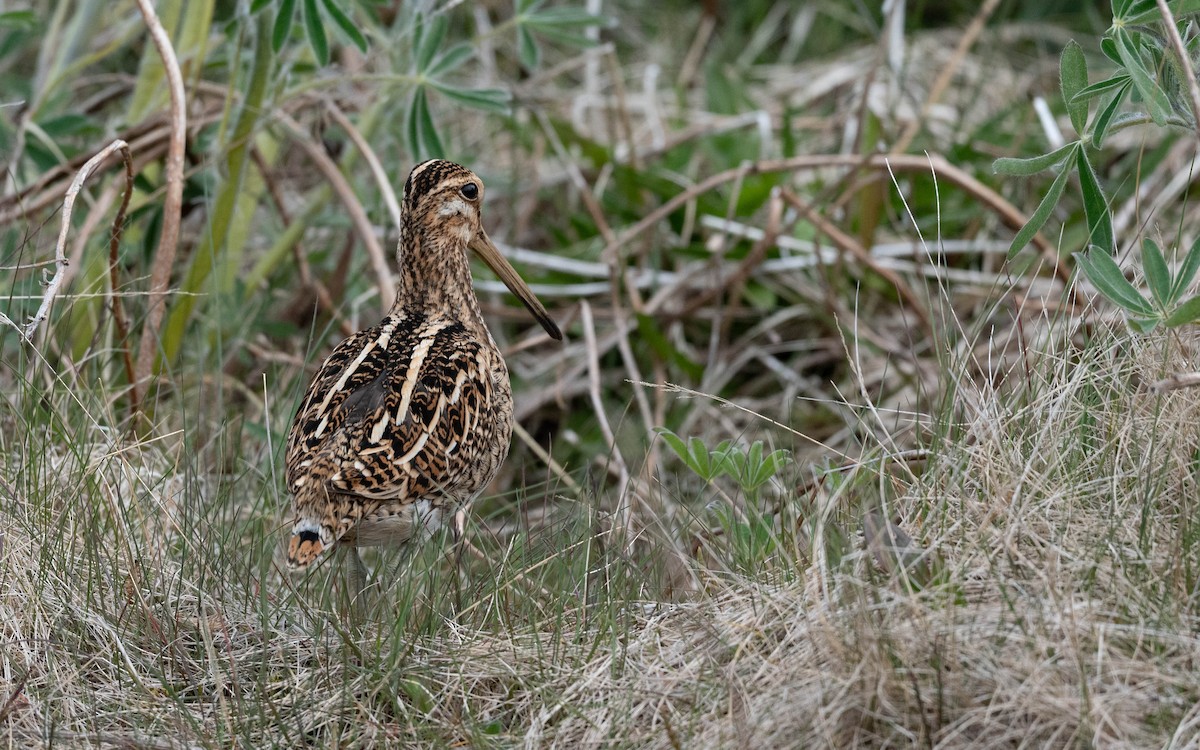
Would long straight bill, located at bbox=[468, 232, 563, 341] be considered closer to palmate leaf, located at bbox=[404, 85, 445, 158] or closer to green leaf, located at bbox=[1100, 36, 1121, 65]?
palmate leaf, located at bbox=[404, 85, 445, 158]

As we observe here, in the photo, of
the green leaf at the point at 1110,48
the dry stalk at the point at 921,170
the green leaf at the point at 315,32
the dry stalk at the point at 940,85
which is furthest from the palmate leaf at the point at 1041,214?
the dry stalk at the point at 940,85

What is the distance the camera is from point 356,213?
14.4ft

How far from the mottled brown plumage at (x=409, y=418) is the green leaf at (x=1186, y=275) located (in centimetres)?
153

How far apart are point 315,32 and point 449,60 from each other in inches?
18.1

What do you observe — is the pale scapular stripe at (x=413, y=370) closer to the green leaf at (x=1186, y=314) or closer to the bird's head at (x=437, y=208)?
the bird's head at (x=437, y=208)

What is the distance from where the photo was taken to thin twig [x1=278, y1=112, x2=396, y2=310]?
4215mm

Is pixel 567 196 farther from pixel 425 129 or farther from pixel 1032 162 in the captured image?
pixel 1032 162

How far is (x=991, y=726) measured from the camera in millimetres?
2164

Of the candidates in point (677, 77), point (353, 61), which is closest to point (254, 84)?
point (353, 61)

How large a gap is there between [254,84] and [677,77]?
3708 mm

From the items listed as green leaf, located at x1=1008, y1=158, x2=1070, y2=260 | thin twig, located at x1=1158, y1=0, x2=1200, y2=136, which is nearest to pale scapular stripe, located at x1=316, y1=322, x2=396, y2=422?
green leaf, located at x1=1008, y1=158, x2=1070, y2=260

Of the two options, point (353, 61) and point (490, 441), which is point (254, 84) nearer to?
point (353, 61)

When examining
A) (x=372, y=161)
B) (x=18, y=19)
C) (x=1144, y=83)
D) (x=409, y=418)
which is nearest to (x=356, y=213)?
(x=372, y=161)

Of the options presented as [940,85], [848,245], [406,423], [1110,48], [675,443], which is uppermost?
[1110,48]
